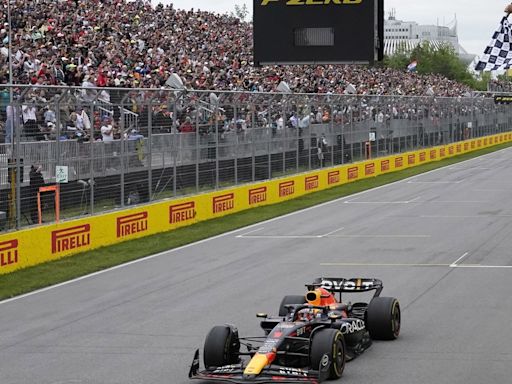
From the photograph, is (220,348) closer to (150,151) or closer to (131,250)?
(131,250)

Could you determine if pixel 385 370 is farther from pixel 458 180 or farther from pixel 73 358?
pixel 458 180

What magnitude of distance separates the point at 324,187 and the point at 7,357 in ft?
82.6

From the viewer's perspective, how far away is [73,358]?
11.3m

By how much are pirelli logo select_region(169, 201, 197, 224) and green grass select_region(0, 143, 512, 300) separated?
0.94 ft

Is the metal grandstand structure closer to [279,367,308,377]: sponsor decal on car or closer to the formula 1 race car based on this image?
the formula 1 race car

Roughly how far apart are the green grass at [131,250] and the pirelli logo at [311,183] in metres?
0.47

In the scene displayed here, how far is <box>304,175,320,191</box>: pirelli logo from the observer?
34156 millimetres

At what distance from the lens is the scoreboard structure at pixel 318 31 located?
19766 mm

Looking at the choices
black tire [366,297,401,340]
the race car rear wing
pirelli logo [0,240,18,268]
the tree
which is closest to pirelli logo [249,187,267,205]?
pirelli logo [0,240,18,268]

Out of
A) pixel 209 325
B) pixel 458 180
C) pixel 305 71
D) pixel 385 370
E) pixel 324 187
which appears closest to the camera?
pixel 385 370

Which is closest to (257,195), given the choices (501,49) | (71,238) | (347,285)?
(71,238)

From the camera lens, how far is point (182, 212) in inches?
988

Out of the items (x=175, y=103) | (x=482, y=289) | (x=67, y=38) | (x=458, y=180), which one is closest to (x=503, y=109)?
(x=458, y=180)

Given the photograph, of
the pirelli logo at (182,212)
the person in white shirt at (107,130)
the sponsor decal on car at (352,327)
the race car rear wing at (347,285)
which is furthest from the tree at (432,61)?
the sponsor decal on car at (352,327)
